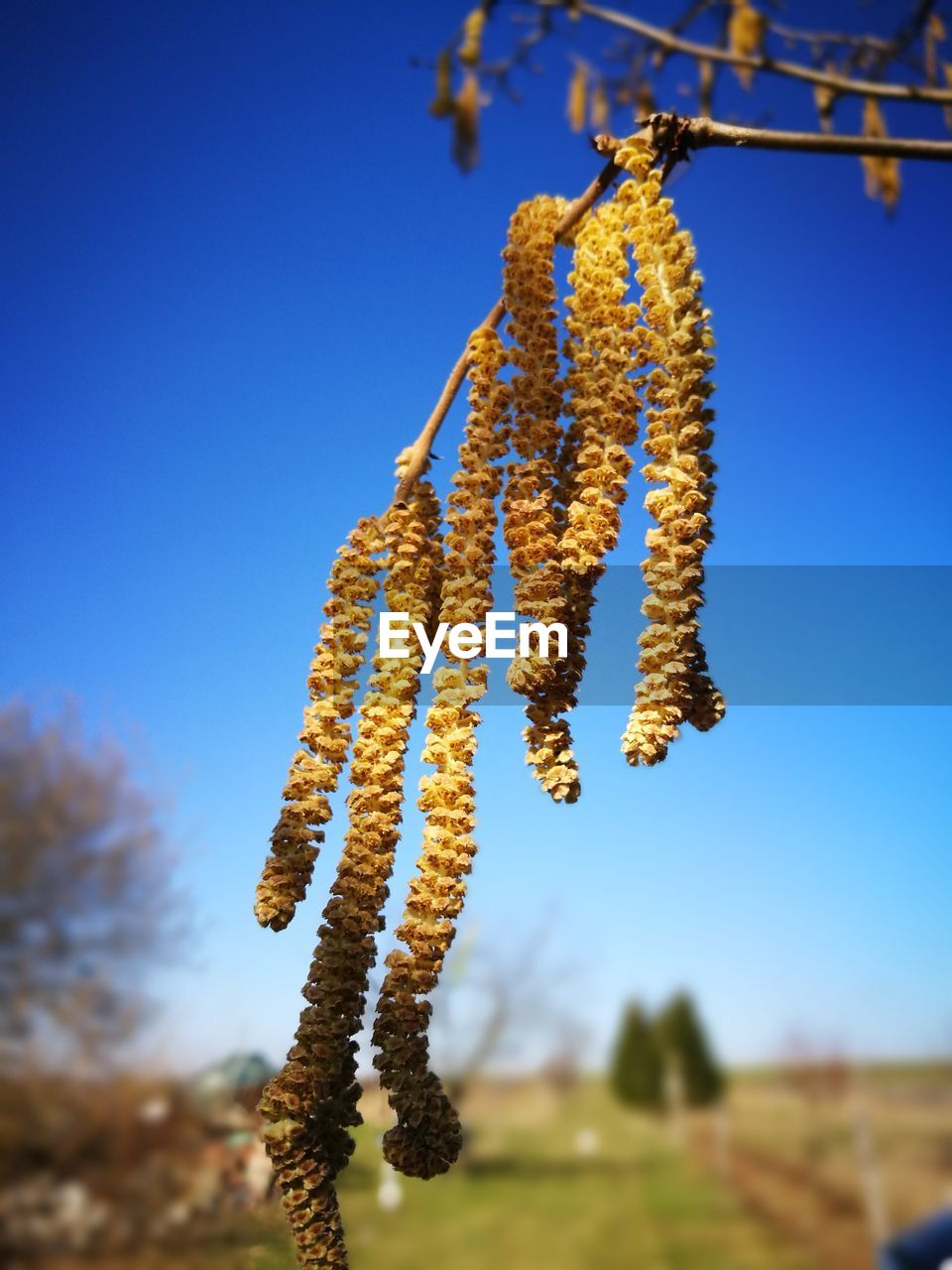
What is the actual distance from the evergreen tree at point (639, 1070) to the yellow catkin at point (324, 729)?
8533mm

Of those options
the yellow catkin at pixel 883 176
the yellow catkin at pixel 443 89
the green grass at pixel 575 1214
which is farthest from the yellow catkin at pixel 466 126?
the green grass at pixel 575 1214

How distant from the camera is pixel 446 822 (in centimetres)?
67

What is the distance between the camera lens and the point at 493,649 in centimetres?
74

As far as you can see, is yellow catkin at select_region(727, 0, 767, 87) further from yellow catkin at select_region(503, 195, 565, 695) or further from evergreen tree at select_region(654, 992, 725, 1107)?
evergreen tree at select_region(654, 992, 725, 1107)

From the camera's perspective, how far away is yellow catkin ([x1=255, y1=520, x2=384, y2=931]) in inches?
27.7

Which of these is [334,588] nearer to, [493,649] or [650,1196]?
[493,649]

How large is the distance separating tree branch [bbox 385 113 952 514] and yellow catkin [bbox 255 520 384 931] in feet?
0.22

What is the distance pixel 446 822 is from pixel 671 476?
0.27 m

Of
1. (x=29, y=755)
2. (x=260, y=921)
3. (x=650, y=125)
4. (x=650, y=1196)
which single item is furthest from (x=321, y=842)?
(x=650, y=1196)

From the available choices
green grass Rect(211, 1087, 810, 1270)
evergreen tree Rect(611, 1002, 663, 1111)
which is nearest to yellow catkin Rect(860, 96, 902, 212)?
green grass Rect(211, 1087, 810, 1270)

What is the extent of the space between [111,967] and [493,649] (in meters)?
4.31

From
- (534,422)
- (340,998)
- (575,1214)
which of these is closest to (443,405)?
(534,422)

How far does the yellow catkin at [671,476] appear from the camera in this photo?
2.08 ft

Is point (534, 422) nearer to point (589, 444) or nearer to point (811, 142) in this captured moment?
point (589, 444)
